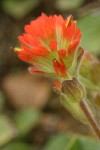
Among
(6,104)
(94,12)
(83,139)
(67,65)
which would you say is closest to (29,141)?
(6,104)

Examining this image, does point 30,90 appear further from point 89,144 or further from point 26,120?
point 89,144

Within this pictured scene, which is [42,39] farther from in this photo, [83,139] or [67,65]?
[83,139]

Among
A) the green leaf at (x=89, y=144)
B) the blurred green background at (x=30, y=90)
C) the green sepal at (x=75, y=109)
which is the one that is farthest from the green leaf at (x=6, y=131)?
the green sepal at (x=75, y=109)

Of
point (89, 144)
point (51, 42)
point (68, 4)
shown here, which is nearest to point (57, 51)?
point (51, 42)

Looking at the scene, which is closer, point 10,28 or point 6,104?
point 6,104

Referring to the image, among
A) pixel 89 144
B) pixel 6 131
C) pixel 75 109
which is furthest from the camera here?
pixel 6 131

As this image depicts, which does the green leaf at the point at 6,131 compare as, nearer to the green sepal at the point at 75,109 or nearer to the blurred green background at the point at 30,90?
the blurred green background at the point at 30,90
